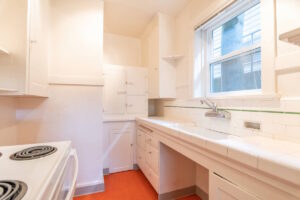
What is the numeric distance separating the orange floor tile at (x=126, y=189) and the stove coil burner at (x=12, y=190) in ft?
4.99

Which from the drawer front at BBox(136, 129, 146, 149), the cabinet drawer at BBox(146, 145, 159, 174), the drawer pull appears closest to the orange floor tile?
the cabinet drawer at BBox(146, 145, 159, 174)

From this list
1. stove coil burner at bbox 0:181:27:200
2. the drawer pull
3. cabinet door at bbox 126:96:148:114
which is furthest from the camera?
cabinet door at bbox 126:96:148:114

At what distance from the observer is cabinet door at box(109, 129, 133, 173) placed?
2.37m

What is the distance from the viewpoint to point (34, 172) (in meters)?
0.63

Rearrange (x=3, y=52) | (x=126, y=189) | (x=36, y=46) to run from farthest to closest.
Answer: (x=126, y=189), (x=36, y=46), (x=3, y=52)

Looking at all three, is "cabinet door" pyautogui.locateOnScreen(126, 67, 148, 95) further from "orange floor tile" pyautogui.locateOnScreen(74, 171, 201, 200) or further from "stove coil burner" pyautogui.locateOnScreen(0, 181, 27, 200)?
"stove coil burner" pyautogui.locateOnScreen(0, 181, 27, 200)

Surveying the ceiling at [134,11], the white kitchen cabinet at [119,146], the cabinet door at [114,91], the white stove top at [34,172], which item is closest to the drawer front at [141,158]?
the white kitchen cabinet at [119,146]

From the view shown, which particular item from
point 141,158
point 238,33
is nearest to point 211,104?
point 238,33

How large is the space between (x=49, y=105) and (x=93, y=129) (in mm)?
587

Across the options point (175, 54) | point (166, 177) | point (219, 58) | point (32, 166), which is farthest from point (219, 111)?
point (32, 166)

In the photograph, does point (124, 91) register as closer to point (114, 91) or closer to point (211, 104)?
point (114, 91)

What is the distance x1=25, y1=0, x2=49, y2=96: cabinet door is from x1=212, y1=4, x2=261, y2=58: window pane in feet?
6.22

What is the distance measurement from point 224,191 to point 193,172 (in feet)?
3.59

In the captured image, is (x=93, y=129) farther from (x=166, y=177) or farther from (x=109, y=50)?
(x=109, y=50)
